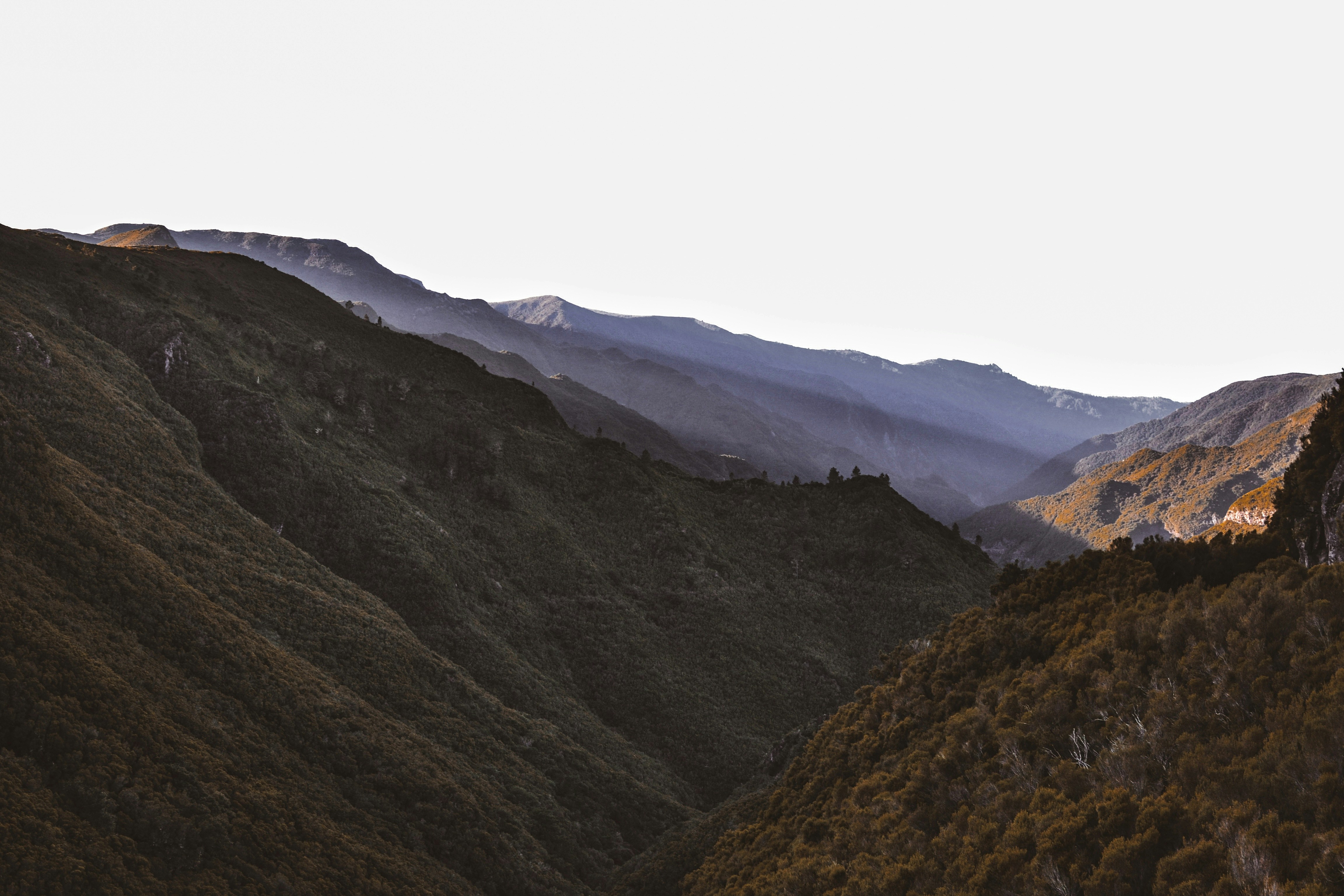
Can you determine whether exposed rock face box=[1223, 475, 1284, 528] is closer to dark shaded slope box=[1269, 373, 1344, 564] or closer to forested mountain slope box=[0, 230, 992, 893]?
forested mountain slope box=[0, 230, 992, 893]

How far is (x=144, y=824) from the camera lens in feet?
63.4

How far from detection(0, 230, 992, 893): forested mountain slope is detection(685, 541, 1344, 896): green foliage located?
14567 millimetres

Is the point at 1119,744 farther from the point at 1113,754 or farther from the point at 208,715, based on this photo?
the point at 208,715

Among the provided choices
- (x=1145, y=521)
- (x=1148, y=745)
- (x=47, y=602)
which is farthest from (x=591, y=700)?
(x=1145, y=521)

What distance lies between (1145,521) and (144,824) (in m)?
213

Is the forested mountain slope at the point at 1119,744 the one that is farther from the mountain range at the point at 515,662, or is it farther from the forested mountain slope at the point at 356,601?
the forested mountain slope at the point at 356,601

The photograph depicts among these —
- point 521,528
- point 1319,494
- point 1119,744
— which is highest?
point 1319,494

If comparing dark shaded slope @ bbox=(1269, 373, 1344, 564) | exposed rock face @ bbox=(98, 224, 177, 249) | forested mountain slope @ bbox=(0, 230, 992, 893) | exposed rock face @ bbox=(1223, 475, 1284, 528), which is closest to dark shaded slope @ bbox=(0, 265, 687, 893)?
forested mountain slope @ bbox=(0, 230, 992, 893)

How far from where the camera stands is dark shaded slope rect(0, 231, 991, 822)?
164ft

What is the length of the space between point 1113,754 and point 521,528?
5457 centimetres

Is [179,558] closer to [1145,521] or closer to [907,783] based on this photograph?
[907,783]

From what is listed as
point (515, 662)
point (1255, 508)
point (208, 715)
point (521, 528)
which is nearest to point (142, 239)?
point (521, 528)

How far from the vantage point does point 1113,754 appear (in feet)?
46.3

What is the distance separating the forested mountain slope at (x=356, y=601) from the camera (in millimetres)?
21859
